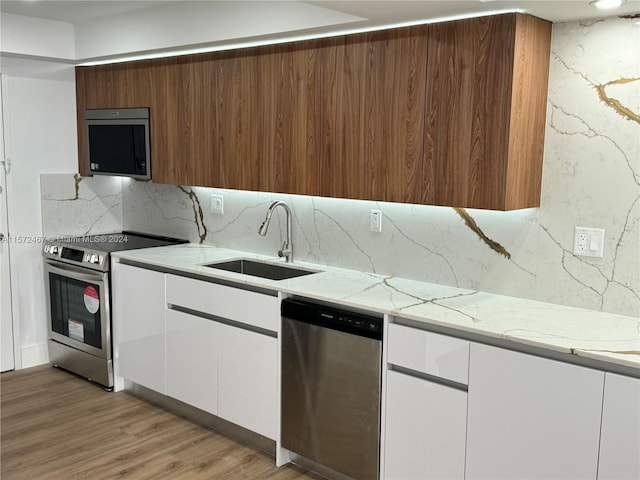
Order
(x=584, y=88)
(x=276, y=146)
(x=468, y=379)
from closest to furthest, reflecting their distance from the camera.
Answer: (x=468, y=379)
(x=584, y=88)
(x=276, y=146)

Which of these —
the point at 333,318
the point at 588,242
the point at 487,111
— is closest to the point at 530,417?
the point at 588,242

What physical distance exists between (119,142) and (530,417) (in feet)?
10.5

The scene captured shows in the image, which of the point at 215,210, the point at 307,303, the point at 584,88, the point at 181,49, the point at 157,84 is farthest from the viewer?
the point at 215,210

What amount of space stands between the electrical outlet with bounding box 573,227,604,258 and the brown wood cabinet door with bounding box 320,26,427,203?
0.71m

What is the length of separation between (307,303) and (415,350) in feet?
2.08

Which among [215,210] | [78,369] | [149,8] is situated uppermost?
[149,8]

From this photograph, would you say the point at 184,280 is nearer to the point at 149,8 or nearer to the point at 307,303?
the point at 307,303

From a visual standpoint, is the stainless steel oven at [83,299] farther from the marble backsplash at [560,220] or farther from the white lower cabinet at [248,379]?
the marble backsplash at [560,220]

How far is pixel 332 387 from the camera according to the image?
2951 mm

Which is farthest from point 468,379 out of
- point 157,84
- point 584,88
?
point 157,84

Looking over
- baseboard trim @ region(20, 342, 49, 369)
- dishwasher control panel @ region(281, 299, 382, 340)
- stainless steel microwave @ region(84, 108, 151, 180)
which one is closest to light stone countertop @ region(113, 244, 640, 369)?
dishwasher control panel @ region(281, 299, 382, 340)

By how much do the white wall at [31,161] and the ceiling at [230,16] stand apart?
17.7 inches

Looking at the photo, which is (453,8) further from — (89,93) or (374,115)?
(89,93)

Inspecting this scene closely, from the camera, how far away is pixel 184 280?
3.61 meters
